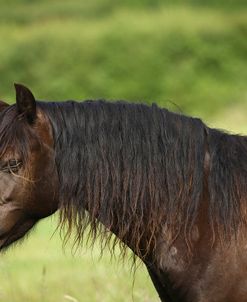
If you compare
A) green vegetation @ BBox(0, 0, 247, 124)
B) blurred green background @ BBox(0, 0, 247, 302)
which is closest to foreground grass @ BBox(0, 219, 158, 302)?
blurred green background @ BBox(0, 0, 247, 302)

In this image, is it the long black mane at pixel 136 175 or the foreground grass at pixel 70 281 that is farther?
the foreground grass at pixel 70 281

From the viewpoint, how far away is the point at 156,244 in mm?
3643

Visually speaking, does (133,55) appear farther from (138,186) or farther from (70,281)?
(138,186)

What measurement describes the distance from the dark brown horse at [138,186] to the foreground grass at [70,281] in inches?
52.3

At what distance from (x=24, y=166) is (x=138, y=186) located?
0.49m

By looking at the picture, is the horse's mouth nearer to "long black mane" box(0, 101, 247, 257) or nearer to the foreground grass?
"long black mane" box(0, 101, 247, 257)

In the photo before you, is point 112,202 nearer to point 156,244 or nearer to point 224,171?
point 156,244

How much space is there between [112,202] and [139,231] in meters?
0.17

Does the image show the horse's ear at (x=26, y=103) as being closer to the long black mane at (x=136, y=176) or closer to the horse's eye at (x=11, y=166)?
the long black mane at (x=136, y=176)

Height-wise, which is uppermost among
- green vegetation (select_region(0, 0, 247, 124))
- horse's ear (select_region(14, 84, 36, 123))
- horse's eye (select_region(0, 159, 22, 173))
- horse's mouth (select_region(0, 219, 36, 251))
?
green vegetation (select_region(0, 0, 247, 124))

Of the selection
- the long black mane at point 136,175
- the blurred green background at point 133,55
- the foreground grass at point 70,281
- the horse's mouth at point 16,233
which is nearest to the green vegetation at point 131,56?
the blurred green background at point 133,55

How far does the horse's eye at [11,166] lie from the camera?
137 inches

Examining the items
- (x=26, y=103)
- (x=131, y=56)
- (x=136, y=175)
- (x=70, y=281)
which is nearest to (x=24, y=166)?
(x=26, y=103)

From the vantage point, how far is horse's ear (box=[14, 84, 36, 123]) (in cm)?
350
